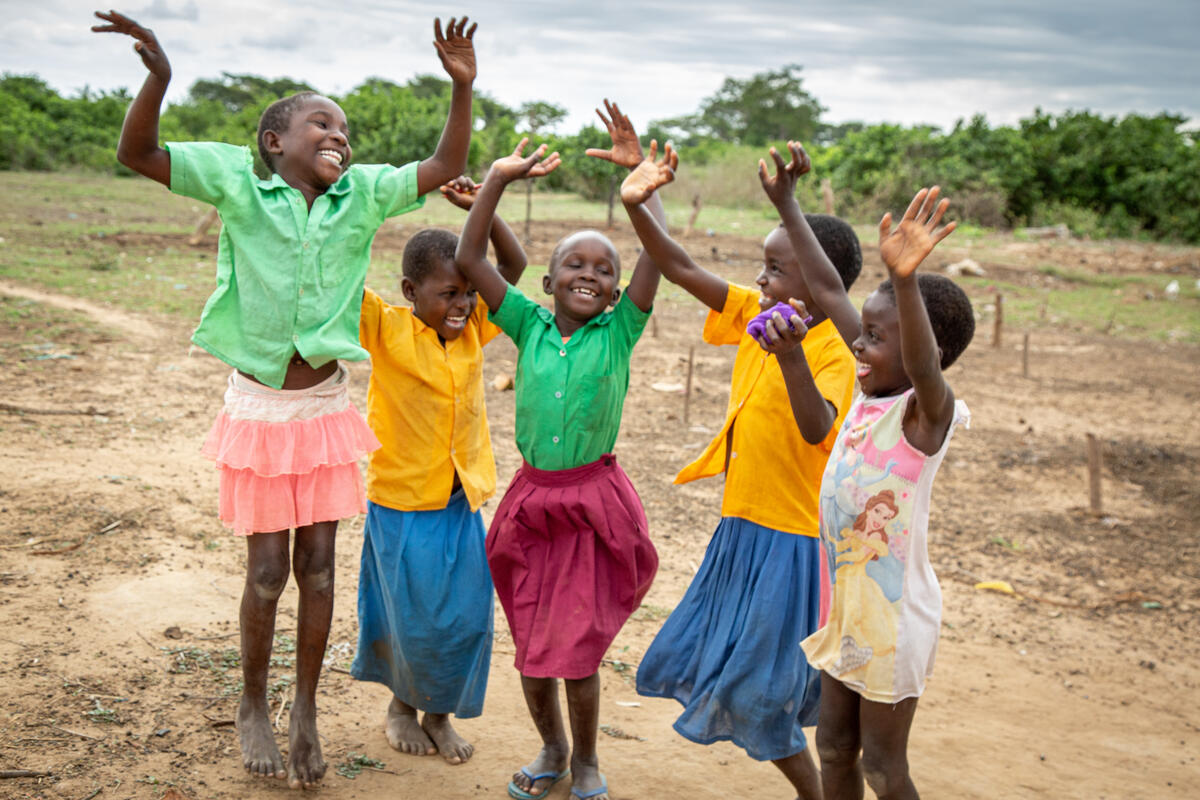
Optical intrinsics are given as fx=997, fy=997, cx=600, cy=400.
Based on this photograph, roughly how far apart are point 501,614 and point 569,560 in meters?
1.56

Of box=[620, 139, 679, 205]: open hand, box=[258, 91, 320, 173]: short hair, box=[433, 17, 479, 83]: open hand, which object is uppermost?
box=[433, 17, 479, 83]: open hand

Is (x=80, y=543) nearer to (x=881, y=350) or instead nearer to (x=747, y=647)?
(x=747, y=647)

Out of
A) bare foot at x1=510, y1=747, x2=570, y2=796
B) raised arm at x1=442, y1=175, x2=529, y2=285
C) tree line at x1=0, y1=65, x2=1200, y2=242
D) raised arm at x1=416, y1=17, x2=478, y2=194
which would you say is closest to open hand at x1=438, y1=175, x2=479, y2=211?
raised arm at x1=442, y1=175, x2=529, y2=285

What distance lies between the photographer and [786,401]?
2.60 m

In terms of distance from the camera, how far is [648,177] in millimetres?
2609

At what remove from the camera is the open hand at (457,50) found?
2.55 metres

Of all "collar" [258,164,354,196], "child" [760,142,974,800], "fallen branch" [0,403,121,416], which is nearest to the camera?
"child" [760,142,974,800]

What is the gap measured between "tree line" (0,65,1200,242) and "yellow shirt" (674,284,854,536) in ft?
56.5

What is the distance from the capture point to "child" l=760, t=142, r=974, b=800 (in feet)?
7.05

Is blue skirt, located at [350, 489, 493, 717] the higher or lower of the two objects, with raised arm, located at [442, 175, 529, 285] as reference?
lower

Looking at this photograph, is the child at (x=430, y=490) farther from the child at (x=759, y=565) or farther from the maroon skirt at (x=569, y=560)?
the child at (x=759, y=565)

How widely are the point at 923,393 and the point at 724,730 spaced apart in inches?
43.5

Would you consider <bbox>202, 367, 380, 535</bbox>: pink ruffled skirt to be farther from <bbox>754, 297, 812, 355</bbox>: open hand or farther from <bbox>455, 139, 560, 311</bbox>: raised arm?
<bbox>754, 297, 812, 355</bbox>: open hand

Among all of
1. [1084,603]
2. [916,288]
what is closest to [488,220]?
[916,288]
